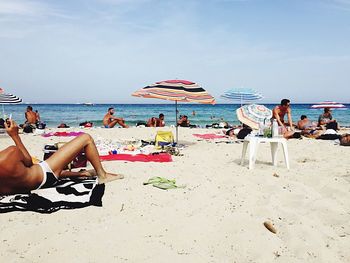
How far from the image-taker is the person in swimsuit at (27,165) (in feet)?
11.0

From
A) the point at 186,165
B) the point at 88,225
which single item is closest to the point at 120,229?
the point at 88,225

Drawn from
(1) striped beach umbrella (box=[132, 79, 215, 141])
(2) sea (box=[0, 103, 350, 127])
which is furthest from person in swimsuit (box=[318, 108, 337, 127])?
(1) striped beach umbrella (box=[132, 79, 215, 141])

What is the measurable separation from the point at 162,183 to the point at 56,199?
1400 millimetres

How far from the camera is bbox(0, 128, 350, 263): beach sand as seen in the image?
274 cm

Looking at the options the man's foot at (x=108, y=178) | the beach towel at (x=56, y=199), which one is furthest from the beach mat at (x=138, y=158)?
the beach towel at (x=56, y=199)

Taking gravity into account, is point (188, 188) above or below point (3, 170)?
below

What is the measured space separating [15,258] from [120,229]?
881mm

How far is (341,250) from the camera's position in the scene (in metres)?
2.85

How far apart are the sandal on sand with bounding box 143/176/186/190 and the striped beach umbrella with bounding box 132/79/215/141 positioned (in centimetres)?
332

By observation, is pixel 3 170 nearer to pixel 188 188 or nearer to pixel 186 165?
pixel 188 188

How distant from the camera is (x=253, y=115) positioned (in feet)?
23.0

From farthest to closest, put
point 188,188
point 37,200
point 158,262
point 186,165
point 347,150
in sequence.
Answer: point 347,150 → point 186,165 → point 188,188 → point 37,200 → point 158,262

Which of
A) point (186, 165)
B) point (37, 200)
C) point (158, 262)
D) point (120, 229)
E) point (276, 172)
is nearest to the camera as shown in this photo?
point (158, 262)

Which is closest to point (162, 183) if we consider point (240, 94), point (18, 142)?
point (18, 142)
